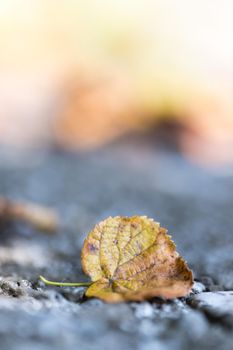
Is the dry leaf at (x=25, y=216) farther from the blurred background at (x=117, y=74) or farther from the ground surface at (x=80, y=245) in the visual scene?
the blurred background at (x=117, y=74)

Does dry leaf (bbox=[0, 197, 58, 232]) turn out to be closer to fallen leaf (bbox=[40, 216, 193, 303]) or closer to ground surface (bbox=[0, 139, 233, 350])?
ground surface (bbox=[0, 139, 233, 350])

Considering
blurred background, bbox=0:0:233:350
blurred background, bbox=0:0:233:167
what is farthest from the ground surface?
blurred background, bbox=0:0:233:167

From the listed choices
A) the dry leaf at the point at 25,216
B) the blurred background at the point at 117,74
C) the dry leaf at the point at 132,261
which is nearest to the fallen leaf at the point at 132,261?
the dry leaf at the point at 132,261

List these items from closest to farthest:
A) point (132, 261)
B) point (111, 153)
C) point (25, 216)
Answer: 1. point (132, 261)
2. point (25, 216)
3. point (111, 153)

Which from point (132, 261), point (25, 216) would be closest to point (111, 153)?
point (25, 216)

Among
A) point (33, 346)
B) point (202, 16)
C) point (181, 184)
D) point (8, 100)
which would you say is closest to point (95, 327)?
point (33, 346)

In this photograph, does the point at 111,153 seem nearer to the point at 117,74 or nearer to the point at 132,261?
the point at 117,74

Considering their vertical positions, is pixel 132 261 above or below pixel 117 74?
below
